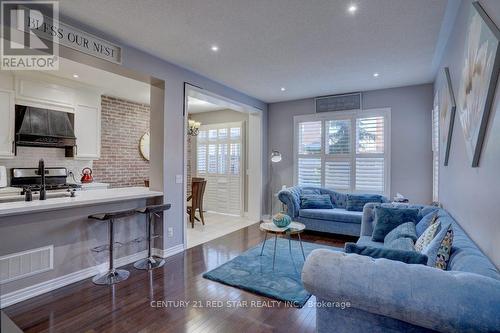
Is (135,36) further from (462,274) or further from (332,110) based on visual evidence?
(332,110)

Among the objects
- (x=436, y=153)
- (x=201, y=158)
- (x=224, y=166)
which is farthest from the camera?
(x=201, y=158)

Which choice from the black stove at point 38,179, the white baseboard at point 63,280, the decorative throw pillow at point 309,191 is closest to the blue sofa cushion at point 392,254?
the white baseboard at point 63,280

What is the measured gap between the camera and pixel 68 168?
501 cm

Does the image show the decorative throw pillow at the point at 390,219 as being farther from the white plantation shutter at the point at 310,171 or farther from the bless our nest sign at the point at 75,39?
the bless our nest sign at the point at 75,39

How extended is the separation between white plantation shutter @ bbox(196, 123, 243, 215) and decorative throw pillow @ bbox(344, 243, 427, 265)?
16.1ft

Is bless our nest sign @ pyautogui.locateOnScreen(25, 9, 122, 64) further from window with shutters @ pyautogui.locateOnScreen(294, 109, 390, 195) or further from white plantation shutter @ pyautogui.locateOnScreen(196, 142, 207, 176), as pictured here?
white plantation shutter @ pyautogui.locateOnScreen(196, 142, 207, 176)

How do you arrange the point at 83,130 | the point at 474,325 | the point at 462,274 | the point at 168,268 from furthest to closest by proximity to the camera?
the point at 83,130, the point at 168,268, the point at 462,274, the point at 474,325

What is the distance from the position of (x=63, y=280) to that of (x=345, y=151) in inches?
196

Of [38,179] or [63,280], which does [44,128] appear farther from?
[63,280]

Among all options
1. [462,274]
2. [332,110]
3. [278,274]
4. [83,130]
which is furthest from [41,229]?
[332,110]

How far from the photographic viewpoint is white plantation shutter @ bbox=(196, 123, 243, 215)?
662cm

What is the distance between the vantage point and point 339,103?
213 inches

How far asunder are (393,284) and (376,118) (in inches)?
177

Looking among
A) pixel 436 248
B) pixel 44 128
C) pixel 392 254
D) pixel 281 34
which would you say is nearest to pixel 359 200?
pixel 436 248
